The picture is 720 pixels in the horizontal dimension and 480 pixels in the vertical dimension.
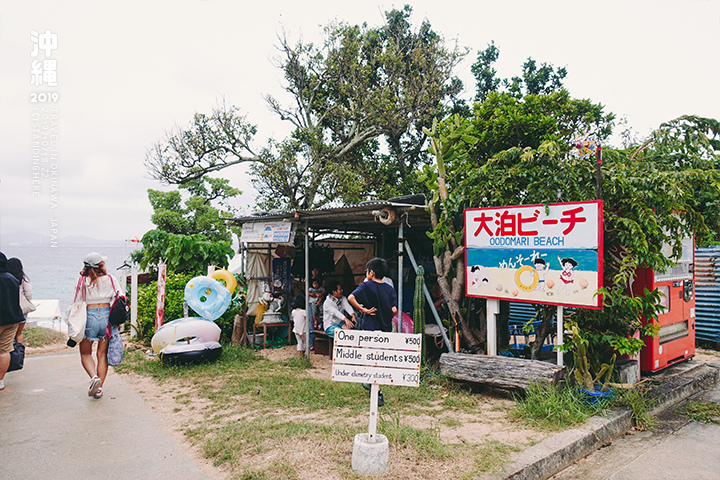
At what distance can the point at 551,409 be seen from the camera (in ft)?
15.5

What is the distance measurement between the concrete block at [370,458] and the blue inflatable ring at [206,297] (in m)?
5.38

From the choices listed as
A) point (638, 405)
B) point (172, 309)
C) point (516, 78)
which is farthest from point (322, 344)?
point (516, 78)

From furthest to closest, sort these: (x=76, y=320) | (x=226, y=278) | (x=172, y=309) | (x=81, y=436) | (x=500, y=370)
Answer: (x=172, y=309)
(x=226, y=278)
(x=76, y=320)
(x=500, y=370)
(x=81, y=436)

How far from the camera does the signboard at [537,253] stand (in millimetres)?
5035

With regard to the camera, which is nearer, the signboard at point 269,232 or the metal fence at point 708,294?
the signboard at point 269,232

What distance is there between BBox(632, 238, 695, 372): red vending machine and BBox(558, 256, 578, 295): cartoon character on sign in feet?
4.99

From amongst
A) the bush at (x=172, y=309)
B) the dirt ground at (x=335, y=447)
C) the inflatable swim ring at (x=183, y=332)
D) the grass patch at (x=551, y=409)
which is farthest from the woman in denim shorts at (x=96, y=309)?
the grass patch at (x=551, y=409)

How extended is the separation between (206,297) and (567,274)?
19.5ft

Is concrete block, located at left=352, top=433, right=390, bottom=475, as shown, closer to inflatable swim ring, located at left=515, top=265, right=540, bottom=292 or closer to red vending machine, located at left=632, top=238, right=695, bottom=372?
inflatable swim ring, located at left=515, top=265, right=540, bottom=292

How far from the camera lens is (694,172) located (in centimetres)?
545

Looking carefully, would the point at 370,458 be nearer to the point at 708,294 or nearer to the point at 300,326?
the point at 300,326

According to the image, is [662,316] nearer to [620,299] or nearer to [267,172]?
[620,299]

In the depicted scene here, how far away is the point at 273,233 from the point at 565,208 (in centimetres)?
524

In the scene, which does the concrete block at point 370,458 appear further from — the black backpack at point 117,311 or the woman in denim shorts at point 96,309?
the woman in denim shorts at point 96,309
